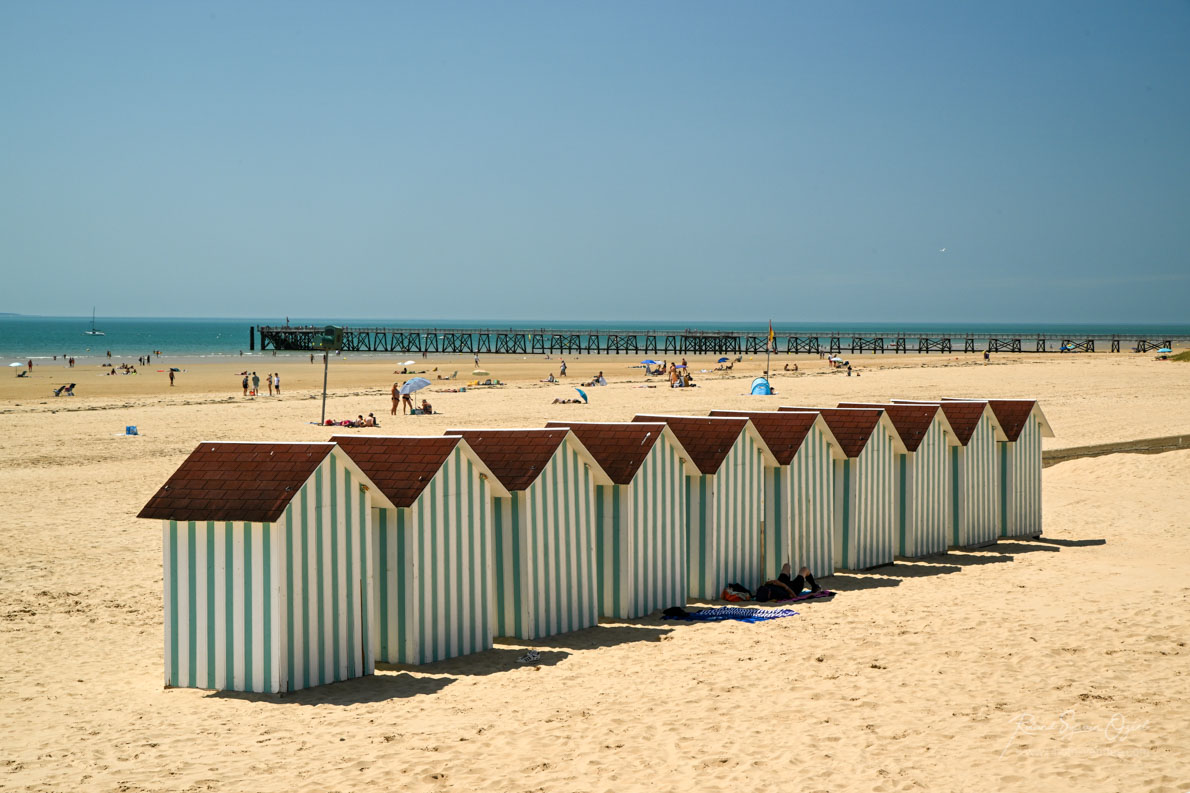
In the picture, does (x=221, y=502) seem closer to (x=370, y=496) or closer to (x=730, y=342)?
(x=370, y=496)

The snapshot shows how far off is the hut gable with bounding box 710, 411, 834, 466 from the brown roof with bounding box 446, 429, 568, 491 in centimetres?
321

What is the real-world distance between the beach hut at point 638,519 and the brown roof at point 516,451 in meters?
0.77

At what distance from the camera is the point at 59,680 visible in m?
8.88

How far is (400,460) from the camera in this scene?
955 centimetres

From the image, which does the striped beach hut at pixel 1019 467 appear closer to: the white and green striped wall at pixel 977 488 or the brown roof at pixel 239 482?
the white and green striped wall at pixel 977 488

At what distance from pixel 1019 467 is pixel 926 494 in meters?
2.36

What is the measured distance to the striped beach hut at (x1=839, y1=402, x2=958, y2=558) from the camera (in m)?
14.8

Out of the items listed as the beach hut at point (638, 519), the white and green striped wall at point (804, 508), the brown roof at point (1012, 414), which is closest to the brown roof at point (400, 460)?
the beach hut at point (638, 519)

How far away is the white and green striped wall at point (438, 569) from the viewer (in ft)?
30.4

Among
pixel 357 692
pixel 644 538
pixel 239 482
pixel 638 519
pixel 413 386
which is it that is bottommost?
pixel 357 692

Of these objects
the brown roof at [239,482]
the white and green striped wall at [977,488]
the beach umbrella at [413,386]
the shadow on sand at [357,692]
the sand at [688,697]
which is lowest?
the shadow on sand at [357,692]

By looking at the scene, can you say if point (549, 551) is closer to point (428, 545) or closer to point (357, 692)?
point (428, 545)

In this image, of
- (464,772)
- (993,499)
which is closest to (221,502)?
(464,772)

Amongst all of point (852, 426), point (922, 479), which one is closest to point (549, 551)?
point (852, 426)
